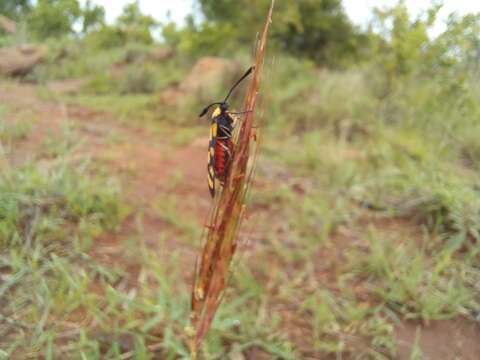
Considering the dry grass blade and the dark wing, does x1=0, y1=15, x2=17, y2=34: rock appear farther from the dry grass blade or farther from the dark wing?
the dry grass blade

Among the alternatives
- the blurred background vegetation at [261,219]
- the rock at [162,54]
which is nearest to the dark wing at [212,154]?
the blurred background vegetation at [261,219]

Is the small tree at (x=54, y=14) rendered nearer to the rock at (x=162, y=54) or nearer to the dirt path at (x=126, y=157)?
the dirt path at (x=126, y=157)

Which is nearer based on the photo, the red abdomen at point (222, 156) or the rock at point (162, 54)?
the red abdomen at point (222, 156)

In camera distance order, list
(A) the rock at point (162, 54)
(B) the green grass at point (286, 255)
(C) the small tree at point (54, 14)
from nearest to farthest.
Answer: (C) the small tree at point (54, 14) → (B) the green grass at point (286, 255) → (A) the rock at point (162, 54)

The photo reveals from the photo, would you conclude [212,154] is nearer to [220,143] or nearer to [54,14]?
[220,143]

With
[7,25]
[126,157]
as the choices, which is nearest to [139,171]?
[126,157]

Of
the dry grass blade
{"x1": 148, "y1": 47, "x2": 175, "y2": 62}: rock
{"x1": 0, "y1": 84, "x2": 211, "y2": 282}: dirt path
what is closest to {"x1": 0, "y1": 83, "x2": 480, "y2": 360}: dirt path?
{"x1": 0, "y1": 84, "x2": 211, "y2": 282}: dirt path

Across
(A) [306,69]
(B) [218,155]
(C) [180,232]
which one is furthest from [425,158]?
(A) [306,69]
